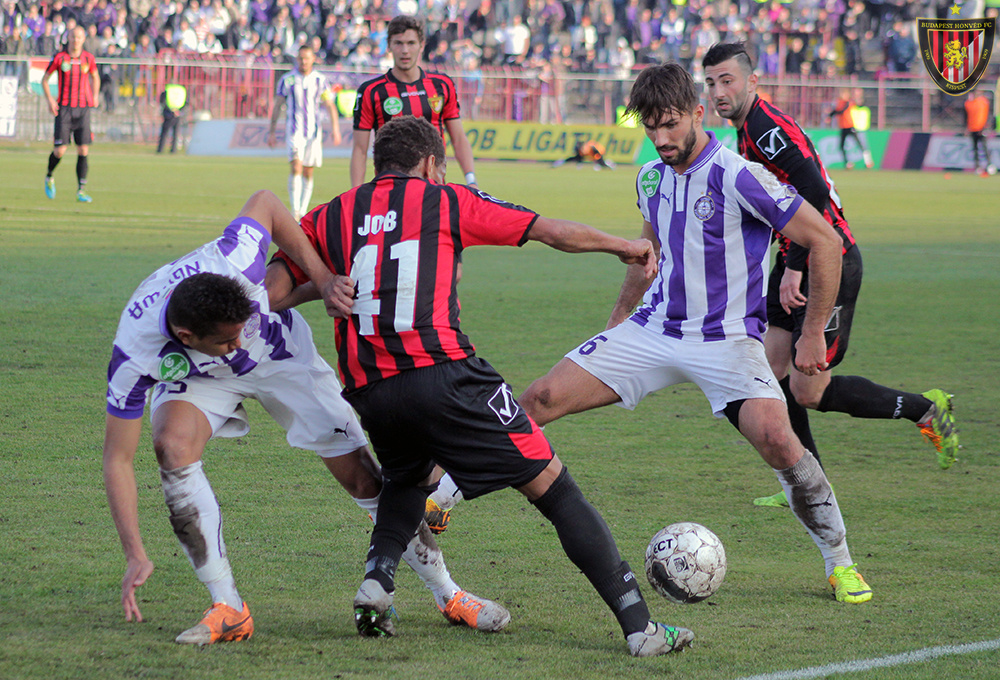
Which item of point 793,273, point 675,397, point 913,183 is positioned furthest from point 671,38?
point 793,273

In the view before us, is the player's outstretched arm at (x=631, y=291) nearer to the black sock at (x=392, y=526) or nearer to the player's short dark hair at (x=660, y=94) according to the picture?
the player's short dark hair at (x=660, y=94)

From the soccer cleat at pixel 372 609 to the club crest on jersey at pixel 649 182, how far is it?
1.94m

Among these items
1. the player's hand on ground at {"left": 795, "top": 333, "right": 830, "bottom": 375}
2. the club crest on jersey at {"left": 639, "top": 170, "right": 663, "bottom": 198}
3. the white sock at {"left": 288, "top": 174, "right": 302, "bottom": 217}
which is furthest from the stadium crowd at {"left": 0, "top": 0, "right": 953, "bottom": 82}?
the player's hand on ground at {"left": 795, "top": 333, "right": 830, "bottom": 375}

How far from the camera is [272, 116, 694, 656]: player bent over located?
3773mm

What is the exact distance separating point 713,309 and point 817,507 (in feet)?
2.73

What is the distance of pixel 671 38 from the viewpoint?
35688 millimetres

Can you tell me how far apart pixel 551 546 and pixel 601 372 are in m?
0.71

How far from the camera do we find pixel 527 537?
5023 mm

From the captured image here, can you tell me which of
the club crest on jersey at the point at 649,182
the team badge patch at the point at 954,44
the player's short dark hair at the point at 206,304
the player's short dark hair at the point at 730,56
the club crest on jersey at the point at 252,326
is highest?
the team badge patch at the point at 954,44

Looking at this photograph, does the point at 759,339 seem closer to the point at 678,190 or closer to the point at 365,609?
the point at 678,190

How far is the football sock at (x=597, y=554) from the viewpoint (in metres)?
3.79

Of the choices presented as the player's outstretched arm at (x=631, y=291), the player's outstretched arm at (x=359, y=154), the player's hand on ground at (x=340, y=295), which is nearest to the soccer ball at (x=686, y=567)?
the player's outstretched arm at (x=631, y=291)

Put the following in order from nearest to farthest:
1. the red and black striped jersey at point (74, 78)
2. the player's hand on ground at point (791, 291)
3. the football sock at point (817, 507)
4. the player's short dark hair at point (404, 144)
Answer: the player's short dark hair at point (404, 144) < the football sock at point (817, 507) < the player's hand on ground at point (791, 291) < the red and black striped jersey at point (74, 78)

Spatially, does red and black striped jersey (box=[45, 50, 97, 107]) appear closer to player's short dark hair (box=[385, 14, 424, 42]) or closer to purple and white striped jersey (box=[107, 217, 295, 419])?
player's short dark hair (box=[385, 14, 424, 42])
